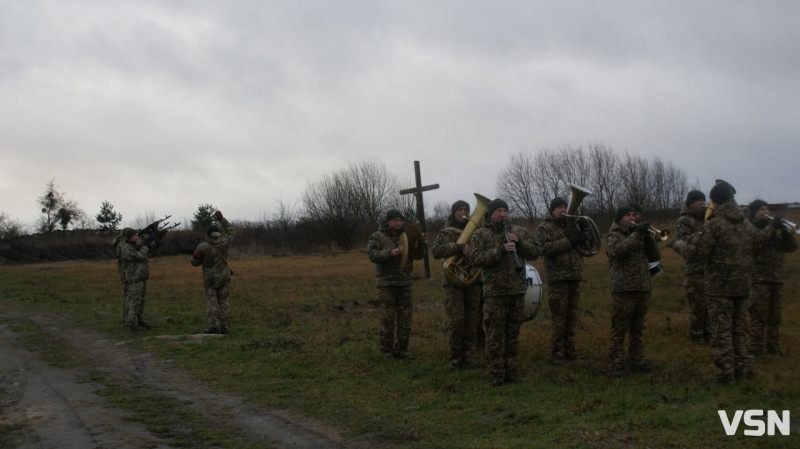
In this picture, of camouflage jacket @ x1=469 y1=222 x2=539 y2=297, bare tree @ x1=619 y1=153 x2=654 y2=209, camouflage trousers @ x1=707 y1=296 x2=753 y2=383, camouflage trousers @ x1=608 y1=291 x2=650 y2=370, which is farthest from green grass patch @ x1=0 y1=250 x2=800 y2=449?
bare tree @ x1=619 y1=153 x2=654 y2=209

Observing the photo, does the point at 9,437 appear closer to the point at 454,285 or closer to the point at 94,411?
the point at 94,411

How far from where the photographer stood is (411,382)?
7664mm

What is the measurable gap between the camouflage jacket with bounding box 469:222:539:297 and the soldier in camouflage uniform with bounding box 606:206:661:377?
1.02 meters

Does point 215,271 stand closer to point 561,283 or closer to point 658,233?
point 561,283

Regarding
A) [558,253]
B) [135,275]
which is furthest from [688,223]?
[135,275]

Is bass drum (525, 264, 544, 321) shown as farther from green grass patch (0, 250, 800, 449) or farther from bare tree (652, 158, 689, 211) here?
bare tree (652, 158, 689, 211)

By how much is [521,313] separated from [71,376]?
21.7 ft

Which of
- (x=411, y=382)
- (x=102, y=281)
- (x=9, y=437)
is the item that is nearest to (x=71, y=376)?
(x=9, y=437)

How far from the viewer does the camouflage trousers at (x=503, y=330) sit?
7.05 metres

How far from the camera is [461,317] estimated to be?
8.03 metres

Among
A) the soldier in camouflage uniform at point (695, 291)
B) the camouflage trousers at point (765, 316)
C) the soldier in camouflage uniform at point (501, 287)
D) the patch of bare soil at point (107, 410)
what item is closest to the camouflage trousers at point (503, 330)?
the soldier in camouflage uniform at point (501, 287)

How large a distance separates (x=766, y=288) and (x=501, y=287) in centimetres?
388

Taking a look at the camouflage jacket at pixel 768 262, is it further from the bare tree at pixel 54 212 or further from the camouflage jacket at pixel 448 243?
the bare tree at pixel 54 212

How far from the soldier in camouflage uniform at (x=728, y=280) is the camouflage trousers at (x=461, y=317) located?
2.94 m
